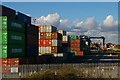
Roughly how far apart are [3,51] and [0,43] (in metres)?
1.42

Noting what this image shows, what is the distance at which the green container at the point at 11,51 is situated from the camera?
47.9 m

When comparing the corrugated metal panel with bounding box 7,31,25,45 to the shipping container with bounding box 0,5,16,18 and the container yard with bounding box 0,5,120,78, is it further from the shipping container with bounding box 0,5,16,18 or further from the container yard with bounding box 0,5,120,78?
the shipping container with bounding box 0,5,16,18

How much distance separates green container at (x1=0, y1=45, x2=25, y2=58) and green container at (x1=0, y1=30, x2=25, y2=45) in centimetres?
65

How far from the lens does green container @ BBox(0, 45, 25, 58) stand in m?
47.9

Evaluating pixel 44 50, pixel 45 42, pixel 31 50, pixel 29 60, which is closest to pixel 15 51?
pixel 29 60

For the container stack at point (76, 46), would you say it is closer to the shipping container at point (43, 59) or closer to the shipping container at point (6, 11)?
the shipping container at point (43, 59)

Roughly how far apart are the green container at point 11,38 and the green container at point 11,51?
0.65 metres

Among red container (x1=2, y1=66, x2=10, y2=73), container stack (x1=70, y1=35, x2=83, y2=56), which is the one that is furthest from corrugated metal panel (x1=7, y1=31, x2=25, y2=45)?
container stack (x1=70, y1=35, x2=83, y2=56)

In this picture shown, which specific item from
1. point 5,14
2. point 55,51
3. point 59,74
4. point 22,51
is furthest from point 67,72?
point 55,51

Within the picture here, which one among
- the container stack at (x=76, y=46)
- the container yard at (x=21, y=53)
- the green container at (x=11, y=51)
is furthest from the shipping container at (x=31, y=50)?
the container stack at (x=76, y=46)

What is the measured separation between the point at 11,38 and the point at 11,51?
6.78 feet

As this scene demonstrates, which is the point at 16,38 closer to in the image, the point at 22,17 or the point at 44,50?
the point at 22,17

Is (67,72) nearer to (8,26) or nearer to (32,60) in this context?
(8,26)

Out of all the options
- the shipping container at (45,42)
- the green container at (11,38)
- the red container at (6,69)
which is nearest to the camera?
the red container at (6,69)
